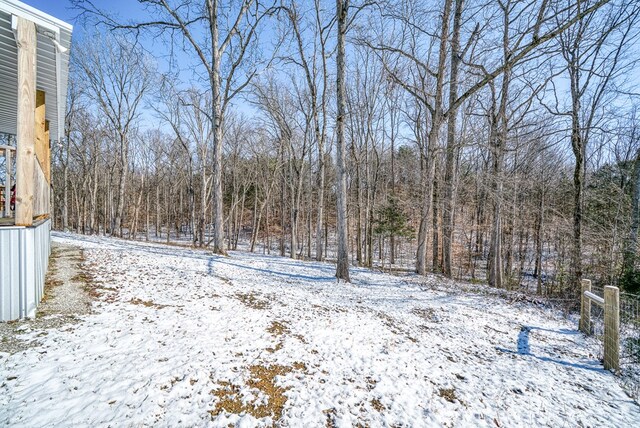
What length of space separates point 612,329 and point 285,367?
17.1 feet

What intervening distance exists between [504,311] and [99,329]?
808 cm

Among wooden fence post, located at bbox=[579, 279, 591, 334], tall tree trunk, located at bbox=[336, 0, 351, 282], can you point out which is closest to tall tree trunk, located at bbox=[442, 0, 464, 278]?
tall tree trunk, located at bbox=[336, 0, 351, 282]

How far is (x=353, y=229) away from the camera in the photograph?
26.2 meters

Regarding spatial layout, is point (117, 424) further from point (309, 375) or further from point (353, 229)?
point (353, 229)

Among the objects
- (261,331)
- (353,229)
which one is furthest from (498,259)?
(353,229)

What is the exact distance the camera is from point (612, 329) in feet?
14.2

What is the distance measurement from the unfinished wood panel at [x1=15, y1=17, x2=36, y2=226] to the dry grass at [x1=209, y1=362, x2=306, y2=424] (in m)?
3.25

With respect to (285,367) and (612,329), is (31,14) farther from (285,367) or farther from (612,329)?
(612,329)

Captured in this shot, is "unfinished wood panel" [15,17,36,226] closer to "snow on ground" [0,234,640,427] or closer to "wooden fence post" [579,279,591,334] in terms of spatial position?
"snow on ground" [0,234,640,427]

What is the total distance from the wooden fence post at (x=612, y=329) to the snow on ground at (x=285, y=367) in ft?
0.69

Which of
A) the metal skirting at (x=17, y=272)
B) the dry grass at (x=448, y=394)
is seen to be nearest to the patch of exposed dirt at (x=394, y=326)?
the dry grass at (x=448, y=394)

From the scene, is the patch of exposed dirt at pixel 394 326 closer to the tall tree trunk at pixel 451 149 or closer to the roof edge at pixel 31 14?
the tall tree trunk at pixel 451 149

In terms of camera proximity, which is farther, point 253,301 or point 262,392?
point 253,301

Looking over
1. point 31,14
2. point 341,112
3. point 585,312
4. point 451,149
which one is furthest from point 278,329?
point 451,149
